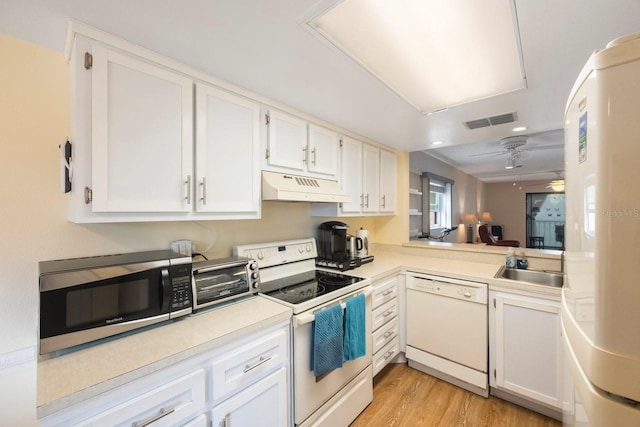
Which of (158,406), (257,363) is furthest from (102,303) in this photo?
(257,363)

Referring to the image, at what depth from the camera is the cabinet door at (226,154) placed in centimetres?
142

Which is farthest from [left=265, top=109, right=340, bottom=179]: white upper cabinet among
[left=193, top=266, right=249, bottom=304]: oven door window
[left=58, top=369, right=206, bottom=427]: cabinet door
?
[left=58, top=369, right=206, bottom=427]: cabinet door

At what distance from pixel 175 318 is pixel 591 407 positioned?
1.50m

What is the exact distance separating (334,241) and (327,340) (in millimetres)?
1020

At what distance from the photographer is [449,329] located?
2158mm

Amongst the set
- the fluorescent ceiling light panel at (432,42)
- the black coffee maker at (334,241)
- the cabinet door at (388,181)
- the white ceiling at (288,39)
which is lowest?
the black coffee maker at (334,241)

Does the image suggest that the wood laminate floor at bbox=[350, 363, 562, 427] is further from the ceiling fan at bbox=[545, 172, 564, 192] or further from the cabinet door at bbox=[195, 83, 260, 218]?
the ceiling fan at bbox=[545, 172, 564, 192]

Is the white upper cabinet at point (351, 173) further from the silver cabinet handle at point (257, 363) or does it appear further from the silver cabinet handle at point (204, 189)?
the silver cabinet handle at point (257, 363)

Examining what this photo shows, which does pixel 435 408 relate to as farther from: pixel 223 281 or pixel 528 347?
pixel 223 281

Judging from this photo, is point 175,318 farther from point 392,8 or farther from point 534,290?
point 534,290

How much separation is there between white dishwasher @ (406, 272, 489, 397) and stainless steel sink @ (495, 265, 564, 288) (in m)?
0.33

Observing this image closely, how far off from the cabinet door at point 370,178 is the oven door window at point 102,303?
1904 millimetres

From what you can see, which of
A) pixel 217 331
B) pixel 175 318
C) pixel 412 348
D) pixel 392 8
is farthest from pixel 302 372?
pixel 392 8

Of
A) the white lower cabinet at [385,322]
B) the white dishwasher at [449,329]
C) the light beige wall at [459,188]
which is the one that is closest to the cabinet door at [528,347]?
the white dishwasher at [449,329]
